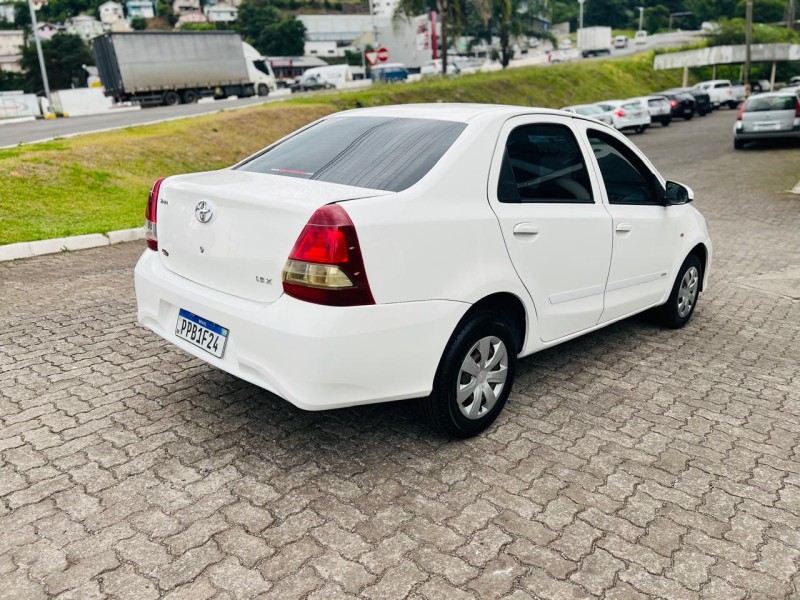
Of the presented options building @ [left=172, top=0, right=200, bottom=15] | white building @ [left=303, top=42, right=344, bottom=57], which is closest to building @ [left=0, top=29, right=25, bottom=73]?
building @ [left=172, top=0, right=200, bottom=15]

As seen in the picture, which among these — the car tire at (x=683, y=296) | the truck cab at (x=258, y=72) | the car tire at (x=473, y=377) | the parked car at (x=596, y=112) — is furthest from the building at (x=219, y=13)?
the car tire at (x=473, y=377)

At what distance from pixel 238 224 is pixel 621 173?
272 centimetres

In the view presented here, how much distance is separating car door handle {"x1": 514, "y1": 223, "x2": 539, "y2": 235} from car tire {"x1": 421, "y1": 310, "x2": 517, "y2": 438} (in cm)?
47

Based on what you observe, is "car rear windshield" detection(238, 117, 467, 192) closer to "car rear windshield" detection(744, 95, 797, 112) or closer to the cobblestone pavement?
the cobblestone pavement

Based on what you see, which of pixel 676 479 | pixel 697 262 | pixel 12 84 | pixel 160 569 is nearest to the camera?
pixel 160 569

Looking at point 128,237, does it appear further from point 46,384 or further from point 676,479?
point 676,479

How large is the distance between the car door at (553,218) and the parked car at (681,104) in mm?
32609

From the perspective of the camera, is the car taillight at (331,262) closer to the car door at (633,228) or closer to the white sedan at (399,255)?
the white sedan at (399,255)

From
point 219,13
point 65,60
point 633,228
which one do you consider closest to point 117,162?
point 633,228

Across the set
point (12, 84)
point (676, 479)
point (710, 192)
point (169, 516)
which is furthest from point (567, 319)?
point (12, 84)

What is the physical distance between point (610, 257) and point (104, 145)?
487 inches

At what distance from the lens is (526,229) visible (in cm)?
373

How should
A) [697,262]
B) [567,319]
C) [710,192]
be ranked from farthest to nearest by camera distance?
[710,192] → [697,262] → [567,319]

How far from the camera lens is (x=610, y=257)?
4.44 m
